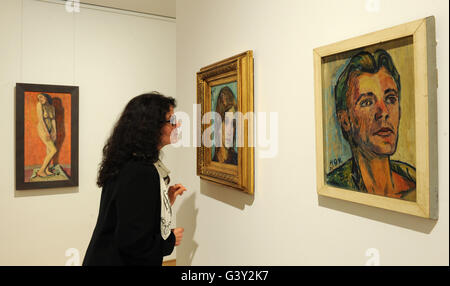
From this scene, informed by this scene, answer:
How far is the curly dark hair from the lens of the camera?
1384mm

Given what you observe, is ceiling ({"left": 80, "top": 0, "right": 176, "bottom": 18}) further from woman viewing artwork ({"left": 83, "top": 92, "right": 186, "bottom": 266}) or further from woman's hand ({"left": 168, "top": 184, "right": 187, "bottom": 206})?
woman's hand ({"left": 168, "top": 184, "right": 187, "bottom": 206})

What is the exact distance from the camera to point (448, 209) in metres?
0.71

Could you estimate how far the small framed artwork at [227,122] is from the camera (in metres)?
1.38

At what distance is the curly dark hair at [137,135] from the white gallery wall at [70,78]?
175cm

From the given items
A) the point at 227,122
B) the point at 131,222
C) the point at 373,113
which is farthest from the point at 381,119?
the point at 131,222

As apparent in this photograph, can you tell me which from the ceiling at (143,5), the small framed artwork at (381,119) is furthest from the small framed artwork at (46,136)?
the small framed artwork at (381,119)

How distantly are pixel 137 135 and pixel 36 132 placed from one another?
1.87 metres

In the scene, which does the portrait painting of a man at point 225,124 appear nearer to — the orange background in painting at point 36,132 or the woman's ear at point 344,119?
the woman's ear at point 344,119

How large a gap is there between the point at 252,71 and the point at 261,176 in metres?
0.45

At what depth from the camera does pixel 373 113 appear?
2.79ft

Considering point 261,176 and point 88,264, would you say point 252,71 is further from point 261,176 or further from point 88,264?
point 88,264

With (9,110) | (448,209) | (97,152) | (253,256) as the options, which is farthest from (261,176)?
(9,110)

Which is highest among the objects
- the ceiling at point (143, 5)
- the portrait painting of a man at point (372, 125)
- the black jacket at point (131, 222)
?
the ceiling at point (143, 5)
